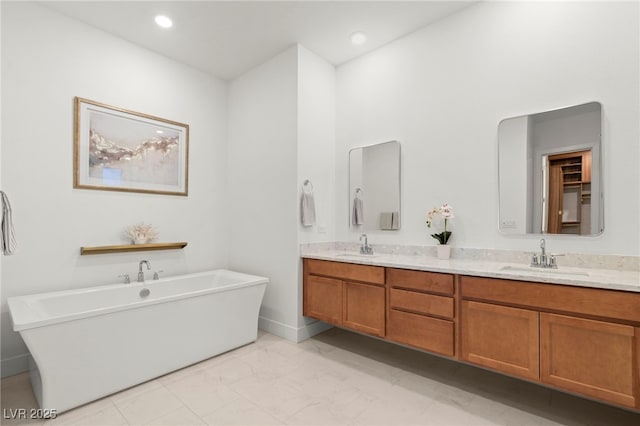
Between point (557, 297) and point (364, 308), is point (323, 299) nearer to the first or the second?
point (364, 308)

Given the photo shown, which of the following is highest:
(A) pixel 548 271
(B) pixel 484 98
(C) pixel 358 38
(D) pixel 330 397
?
(C) pixel 358 38

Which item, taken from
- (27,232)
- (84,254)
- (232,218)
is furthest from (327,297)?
(27,232)

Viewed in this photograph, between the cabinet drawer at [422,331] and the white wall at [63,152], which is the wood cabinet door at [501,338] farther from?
the white wall at [63,152]

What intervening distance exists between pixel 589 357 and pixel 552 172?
1.24 m

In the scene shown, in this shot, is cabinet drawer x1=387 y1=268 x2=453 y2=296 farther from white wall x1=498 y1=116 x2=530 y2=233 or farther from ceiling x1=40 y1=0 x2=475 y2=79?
ceiling x1=40 y1=0 x2=475 y2=79

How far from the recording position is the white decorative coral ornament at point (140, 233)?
3121mm

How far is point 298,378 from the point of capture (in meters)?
2.39

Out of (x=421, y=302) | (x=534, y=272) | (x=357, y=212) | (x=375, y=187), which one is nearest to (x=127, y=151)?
(x=357, y=212)

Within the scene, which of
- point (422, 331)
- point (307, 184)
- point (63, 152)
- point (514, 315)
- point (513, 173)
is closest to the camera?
point (514, 315)

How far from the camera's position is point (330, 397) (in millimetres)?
2141

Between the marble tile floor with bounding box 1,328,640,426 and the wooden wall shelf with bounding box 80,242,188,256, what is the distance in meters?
1.04

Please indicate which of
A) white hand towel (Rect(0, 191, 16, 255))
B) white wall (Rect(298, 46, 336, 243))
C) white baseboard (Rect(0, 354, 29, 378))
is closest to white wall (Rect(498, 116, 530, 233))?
white wall (Rect(298, 46, 336, 243))

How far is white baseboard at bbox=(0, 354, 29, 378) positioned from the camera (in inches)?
95.2

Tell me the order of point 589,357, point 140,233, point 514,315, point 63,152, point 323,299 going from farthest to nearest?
point 140,233
point 323,299
point 63,152
point 514,315
point 589,357
